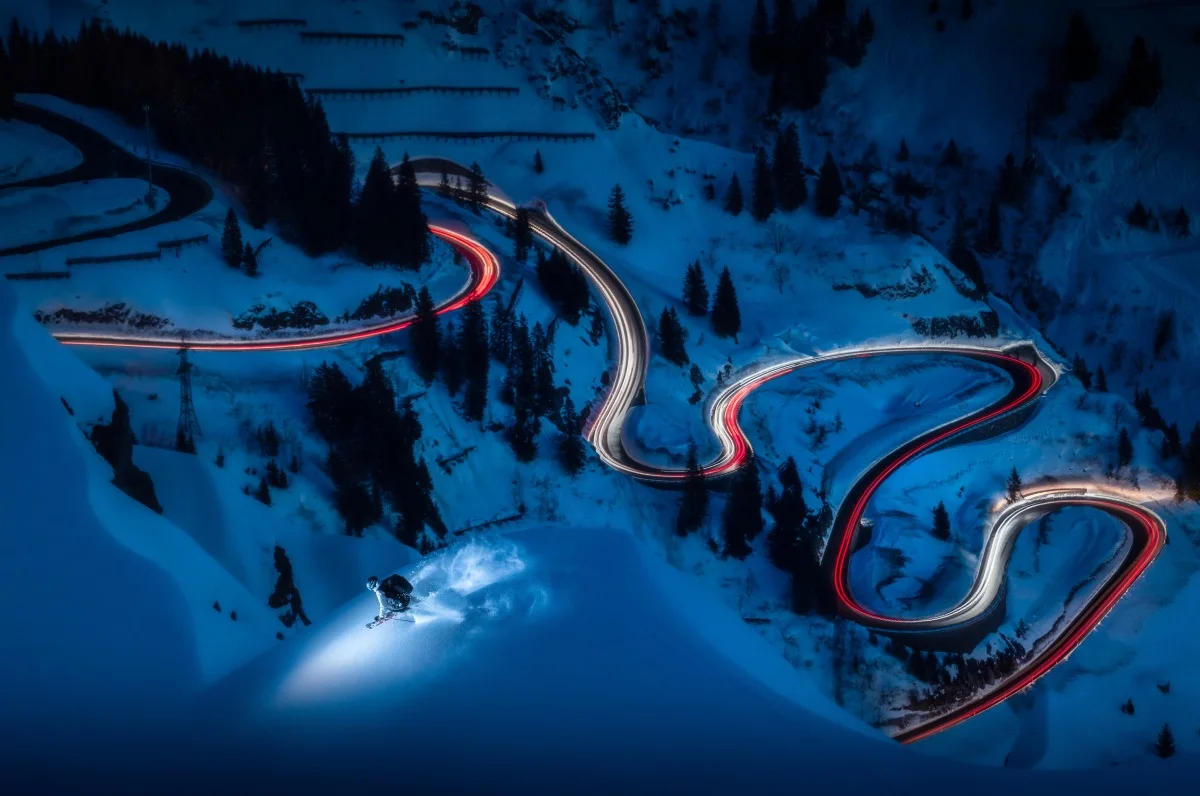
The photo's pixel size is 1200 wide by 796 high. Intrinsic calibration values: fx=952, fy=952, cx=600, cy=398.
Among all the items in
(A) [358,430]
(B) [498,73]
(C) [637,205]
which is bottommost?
(A) [358,430]

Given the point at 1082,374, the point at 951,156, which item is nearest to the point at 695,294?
the point at 1082,374

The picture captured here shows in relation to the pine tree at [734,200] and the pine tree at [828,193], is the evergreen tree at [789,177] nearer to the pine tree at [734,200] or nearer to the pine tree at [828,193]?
the pine tree at [828,193]

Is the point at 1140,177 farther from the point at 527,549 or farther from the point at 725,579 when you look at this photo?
the point at 527,549

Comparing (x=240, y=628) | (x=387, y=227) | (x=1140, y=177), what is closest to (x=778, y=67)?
(x=1140, y=177)

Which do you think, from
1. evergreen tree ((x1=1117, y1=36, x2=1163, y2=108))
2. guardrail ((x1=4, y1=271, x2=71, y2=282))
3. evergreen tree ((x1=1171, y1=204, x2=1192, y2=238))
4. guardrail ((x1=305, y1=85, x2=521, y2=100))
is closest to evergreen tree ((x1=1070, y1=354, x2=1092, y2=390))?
evergreen tree ((x1=1171, y1=204, x2=1192, y2=238))

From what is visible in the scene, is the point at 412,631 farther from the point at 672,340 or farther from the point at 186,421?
the point at 672,340

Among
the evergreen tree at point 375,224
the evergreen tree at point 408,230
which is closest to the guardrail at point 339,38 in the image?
the evergreen tree at point 408,230
